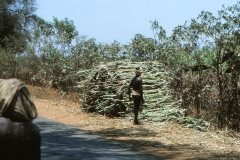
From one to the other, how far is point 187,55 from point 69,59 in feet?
34.6

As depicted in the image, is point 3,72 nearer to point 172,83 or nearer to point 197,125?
point 172,83

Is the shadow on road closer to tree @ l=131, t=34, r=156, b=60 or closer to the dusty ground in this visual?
the dusty ground

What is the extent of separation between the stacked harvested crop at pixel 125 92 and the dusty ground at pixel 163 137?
0.51 metres

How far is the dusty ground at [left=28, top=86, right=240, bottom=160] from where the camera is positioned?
8.29 metres

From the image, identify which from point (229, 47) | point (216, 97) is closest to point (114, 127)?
point (216, 97)

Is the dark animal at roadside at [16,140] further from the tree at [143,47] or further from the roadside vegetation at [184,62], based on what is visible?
the tree at [143,47]

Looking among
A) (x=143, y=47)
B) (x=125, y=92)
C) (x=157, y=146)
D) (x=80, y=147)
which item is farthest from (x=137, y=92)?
(x=143, y=47)

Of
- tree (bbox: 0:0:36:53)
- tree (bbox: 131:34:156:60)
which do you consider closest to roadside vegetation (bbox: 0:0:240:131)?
tree (bbox: 131:34:156:60)

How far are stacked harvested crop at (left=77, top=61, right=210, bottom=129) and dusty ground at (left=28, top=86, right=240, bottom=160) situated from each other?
1.67ft

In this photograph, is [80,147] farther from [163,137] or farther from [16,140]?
[16,140]

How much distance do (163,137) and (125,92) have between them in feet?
12.4

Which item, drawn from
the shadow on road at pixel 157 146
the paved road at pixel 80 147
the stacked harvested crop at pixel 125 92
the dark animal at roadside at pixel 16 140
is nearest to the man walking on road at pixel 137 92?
the shadow on road at pixel 157 146

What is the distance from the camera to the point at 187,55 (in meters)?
12.8

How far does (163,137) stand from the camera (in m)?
10.0
